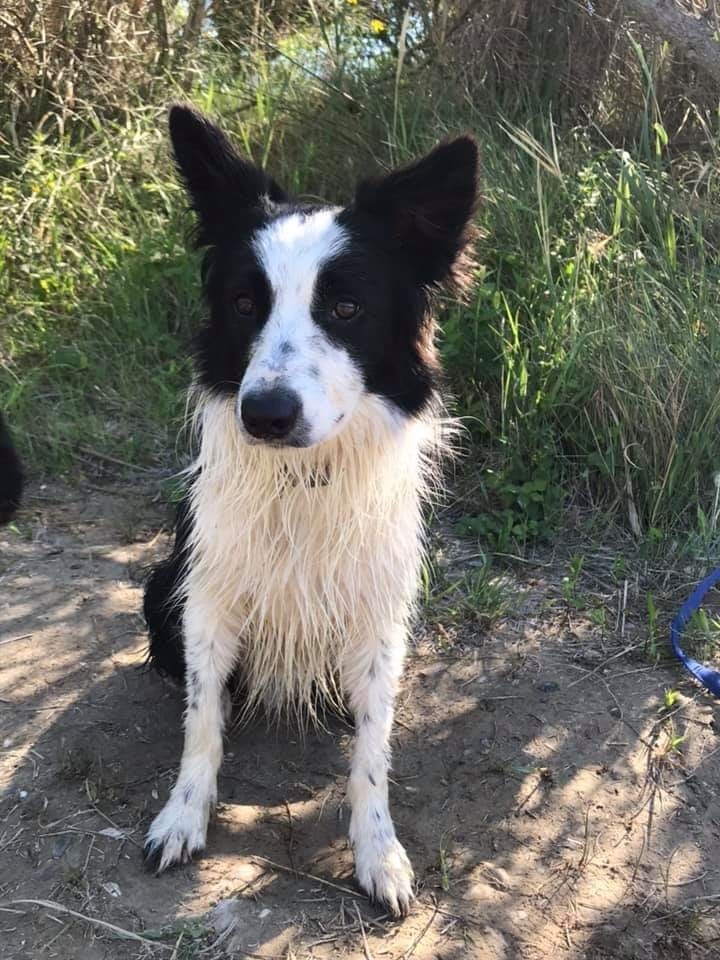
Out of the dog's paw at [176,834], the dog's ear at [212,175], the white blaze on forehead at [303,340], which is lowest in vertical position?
the dog's paw at [176,834]

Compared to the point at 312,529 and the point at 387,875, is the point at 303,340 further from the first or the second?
the point at 387,875

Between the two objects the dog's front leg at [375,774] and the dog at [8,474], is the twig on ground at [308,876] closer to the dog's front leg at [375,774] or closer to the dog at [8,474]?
the dog's front leg at [375,774]

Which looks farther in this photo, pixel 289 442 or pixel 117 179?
pixel 117 179

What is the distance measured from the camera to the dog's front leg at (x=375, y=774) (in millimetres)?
2152

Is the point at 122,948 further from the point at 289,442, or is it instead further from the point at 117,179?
the point at 117,179

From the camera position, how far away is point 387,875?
215cm

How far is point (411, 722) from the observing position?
274 centimetres

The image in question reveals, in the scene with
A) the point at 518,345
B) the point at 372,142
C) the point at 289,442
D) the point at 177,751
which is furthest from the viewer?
the point at 372,142

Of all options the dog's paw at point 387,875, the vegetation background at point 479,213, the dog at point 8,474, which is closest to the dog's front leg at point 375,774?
the dog's paw at point 387,875

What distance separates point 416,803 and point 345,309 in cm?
142

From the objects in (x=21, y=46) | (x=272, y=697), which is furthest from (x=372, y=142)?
(x=272, y=697)

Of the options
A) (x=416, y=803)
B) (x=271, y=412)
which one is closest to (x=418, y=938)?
(x=416, y=803)

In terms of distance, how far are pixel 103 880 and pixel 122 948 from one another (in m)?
0.22

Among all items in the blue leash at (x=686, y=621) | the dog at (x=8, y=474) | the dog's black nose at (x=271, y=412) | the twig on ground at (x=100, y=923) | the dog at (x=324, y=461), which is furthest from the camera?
the dog at (x=8, y=474)
